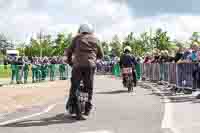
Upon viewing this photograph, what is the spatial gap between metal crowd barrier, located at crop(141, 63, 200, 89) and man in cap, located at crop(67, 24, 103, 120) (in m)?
6.86

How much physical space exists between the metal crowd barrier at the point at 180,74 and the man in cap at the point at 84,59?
6856 millimetres

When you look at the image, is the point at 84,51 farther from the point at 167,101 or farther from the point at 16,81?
the point at 16,81

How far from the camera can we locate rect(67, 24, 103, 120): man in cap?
10.6 m

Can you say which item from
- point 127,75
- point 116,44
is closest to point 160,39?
point 116,44

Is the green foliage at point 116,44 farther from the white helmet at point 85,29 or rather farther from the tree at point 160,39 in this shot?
the white helmet at point 85,29

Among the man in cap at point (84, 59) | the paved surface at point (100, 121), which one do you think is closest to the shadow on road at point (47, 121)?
the paved surface at point (100, 121)

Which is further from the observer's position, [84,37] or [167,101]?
[167,101]

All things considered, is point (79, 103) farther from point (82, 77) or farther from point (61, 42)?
point (61, 42)

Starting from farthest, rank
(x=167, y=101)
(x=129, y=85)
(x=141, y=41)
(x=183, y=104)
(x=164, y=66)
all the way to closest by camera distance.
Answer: (x=141, y=41), (x=164, y=66), (x=129, y=85), (x=167, y=101), (x=183, y=104)

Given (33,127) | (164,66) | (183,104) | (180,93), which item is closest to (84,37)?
(33,127)

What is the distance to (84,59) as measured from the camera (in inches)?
418

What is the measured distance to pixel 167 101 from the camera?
14.6 m

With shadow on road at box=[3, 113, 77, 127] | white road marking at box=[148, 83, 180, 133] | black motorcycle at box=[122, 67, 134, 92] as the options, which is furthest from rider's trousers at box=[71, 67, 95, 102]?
black motorcycle at box=[122, 67, 134, 92]

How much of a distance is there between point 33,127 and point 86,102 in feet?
5.44
